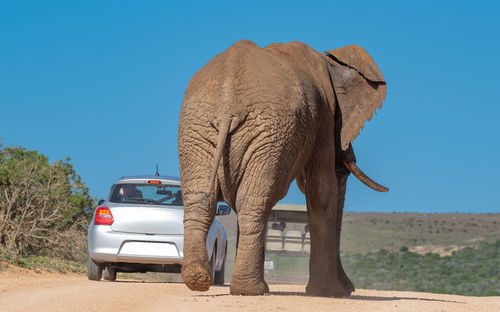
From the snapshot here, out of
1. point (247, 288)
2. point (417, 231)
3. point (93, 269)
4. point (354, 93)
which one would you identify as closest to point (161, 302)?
point (247, 288)

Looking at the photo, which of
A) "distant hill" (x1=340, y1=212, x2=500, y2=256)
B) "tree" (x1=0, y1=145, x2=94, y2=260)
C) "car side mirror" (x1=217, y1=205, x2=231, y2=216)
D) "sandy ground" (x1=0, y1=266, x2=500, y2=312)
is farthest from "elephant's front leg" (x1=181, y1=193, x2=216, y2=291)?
"distant hill" (x1=340, y1=212, x2=500, y2=256)

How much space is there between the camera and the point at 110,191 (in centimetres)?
1459

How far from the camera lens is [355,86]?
38.9 feet

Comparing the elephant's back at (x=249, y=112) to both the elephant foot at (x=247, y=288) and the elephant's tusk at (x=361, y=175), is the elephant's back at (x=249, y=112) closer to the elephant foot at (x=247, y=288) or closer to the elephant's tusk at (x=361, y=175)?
the elephant foot at (x=247, y=288)

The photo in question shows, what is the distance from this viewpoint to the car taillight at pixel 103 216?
45.5 ft

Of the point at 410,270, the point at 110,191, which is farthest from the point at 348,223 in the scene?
the point at 110,191

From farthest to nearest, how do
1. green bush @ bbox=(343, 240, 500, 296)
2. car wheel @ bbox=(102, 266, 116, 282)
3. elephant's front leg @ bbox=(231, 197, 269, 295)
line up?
green bush @ bbox=(343, 240, 500, 296) < car wheel @ bbox=(102, 266, 116, 282) < elephant's front leg @ bbox=(231, 197, 269, 295)

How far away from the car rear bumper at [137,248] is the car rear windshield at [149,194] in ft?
2.44

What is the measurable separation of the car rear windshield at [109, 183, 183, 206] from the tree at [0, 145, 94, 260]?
3737 mm

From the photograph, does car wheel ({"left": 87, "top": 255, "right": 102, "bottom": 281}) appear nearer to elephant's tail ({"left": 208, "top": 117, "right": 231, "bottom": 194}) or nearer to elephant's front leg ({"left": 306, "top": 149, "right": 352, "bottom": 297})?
elephant's front leg ({"left": 306, "top": 149, "right": 352, "bottom": 297})

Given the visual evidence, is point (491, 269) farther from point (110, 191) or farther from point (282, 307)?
point (282, 307)

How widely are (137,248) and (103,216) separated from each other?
0.79 meters

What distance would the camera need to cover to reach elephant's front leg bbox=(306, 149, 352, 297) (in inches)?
432

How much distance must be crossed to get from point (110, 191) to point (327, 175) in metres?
5.00
